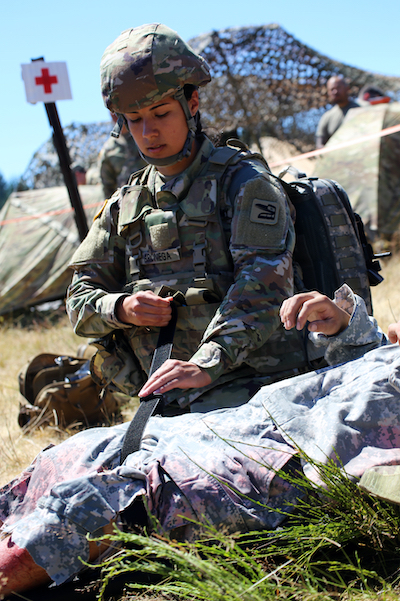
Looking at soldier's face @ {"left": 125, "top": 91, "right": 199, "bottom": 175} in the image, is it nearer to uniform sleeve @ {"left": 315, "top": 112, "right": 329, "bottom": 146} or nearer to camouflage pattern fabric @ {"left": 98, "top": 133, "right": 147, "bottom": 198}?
camouflage pattern fabric @ {"left": 98, "top": 133, "right": 147, "bottom": 198}

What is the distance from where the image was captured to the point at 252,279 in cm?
221

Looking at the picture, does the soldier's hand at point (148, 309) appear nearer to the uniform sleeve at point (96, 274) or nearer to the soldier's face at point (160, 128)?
the uniform sleeve at point (96, 274)

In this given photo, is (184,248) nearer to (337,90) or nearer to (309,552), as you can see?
(309,552)

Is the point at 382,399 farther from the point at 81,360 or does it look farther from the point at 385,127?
the point at 385,127

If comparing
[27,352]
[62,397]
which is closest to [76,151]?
[27,352]

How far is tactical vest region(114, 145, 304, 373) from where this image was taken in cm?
237

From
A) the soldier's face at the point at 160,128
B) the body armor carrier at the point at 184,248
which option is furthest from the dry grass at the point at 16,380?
the soldier's face at the point at 160,128

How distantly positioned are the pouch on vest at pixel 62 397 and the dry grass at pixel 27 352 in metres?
0.09

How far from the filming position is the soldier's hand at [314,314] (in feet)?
5.68

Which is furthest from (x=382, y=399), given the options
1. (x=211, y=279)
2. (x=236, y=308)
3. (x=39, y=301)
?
(x=39, y=301)

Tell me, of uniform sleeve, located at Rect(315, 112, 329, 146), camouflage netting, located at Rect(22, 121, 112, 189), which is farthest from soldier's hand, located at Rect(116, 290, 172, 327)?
camouflage netting, located at Rect(22, 121, 112, 189)

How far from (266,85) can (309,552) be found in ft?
33.2

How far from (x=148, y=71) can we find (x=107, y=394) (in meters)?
2.03

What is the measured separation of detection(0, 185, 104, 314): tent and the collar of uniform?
5568 millimetres
